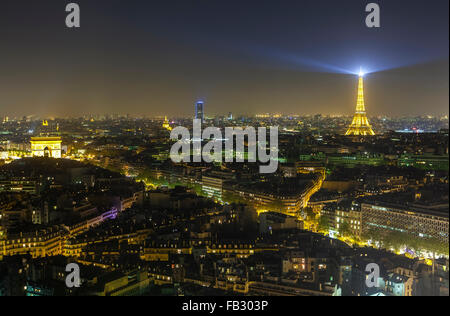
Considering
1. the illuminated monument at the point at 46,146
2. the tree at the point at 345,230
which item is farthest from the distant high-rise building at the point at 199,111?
the tree at the point at 345,230

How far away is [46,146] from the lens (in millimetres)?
25031

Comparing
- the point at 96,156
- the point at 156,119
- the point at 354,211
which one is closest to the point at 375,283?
the point at 354,211

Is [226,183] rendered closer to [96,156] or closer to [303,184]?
[303,184]

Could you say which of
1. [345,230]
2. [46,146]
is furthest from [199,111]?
[345,230]

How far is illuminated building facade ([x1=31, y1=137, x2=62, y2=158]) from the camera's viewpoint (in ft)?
81.6

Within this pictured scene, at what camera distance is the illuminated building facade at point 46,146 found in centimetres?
2486

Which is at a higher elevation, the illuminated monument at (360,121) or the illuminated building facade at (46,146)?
the illuminated monument at (360,121)

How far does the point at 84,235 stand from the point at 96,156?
15.7m

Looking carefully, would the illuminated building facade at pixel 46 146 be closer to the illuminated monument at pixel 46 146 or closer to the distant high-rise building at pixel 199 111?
the illuminated monument at pixel 46 146

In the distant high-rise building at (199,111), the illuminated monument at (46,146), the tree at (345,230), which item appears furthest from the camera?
the distant high-rise building at (199,111)

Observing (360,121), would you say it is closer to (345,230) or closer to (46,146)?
(46,146)

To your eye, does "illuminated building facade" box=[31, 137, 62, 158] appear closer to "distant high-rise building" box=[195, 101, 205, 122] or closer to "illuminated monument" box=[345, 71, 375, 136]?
"distant high-rise building" box=[195, 101, 205, 122]
